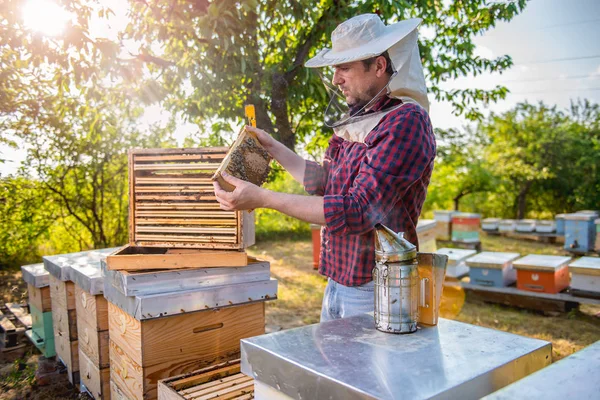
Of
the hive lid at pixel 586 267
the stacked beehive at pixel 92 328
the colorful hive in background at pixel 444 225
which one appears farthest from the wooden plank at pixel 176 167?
the colorful hive in background at pixel 444 225

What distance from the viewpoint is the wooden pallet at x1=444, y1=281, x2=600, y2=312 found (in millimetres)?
4867

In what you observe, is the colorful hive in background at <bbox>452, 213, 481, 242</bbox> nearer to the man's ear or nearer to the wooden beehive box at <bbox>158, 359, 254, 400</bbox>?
the wooden beehive box at <bbox>158, 359, 254, 400</bbox>

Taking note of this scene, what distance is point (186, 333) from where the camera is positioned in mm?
1979

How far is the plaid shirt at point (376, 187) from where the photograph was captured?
1359 millimetres

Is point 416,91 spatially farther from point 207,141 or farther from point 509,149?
point 509,149

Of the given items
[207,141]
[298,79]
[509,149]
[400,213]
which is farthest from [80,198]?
[509,149]

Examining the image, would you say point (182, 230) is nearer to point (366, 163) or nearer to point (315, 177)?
point (315, 177)

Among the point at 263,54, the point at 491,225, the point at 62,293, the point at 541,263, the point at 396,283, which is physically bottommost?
the point at 491,225

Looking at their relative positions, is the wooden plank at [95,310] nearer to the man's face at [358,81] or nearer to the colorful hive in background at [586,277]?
the man's face at [358,81]

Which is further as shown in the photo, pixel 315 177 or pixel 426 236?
pixel 426 236

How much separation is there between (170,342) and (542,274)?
4458 mm

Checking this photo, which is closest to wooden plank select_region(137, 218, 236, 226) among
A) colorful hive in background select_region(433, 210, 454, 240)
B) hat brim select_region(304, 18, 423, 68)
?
hat brim select_region(304, 18, 423, 68)

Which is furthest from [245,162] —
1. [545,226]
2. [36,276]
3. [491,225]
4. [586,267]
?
[491,225]

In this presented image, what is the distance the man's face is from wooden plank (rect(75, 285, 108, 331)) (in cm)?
168
